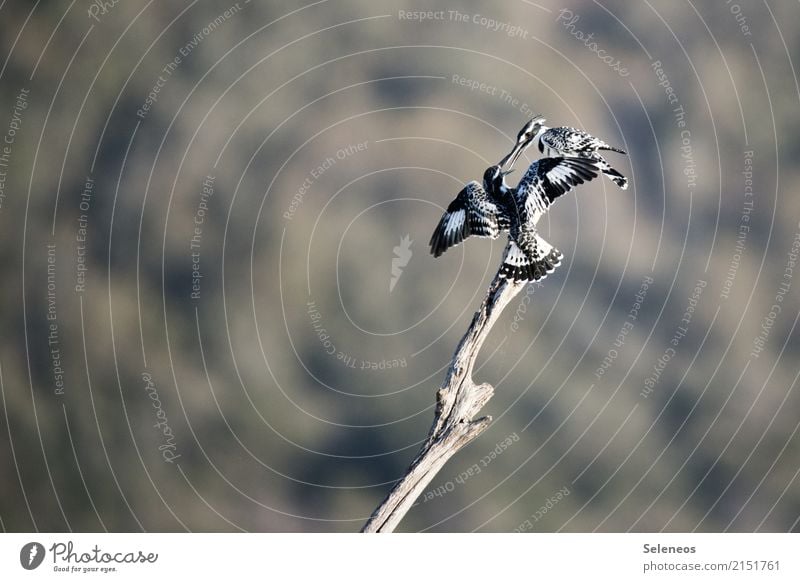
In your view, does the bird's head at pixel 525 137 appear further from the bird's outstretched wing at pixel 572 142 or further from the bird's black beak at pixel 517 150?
the bird's outstretched wing at pixel 572 142

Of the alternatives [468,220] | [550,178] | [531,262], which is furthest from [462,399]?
[550,178]

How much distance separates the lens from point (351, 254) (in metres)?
4.89

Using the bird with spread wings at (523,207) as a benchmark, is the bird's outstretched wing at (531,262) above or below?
below

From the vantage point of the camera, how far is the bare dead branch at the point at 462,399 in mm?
3975

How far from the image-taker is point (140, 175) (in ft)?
15.8

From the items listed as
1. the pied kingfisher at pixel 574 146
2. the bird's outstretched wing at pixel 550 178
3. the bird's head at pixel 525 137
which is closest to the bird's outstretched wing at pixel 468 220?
the bird's outstretched wing at pixel 550 178

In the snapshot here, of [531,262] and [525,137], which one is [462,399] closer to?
[531,262]

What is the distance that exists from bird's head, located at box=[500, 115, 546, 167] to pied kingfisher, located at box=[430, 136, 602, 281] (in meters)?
0.11

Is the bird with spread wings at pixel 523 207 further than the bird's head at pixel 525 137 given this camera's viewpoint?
No

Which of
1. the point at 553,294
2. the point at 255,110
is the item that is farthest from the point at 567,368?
the point at 255,110

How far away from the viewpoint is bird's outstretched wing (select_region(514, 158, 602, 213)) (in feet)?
13.7

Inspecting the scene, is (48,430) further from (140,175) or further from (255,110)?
(255,110)

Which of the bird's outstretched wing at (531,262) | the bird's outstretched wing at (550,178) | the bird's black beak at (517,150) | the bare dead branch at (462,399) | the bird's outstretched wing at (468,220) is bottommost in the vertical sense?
the bare dead branch at (462,399)

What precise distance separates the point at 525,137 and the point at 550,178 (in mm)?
336
